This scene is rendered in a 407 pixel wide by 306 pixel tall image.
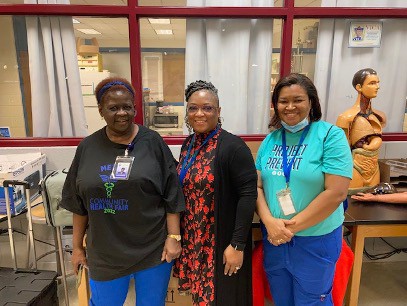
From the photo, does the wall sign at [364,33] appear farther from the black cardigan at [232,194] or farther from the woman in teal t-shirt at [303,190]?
the black cardigan at [232,194]

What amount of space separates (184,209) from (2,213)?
125 centimetres

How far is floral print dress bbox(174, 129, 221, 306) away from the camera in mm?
1291

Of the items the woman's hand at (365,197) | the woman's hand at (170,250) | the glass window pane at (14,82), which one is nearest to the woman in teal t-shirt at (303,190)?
the woman's hand at (170,250)

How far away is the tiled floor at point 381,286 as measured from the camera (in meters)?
2.16

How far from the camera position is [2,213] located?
6.05 ft

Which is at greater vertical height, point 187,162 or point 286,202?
point 187,162

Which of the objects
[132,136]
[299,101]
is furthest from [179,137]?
[299,101]

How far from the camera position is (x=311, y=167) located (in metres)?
1.23

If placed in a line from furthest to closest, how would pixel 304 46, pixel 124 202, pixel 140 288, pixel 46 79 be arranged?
pixel 304 46
pixel 46 79
pixel 140 288
pixel 124 202

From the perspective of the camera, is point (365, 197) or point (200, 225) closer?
point (200, 225)

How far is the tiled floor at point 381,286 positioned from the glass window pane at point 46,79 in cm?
122

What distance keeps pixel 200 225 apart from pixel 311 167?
0.52m

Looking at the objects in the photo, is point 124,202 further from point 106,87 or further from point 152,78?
point 152,78

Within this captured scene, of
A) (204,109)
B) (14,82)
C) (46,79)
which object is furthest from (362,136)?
(14,82)
